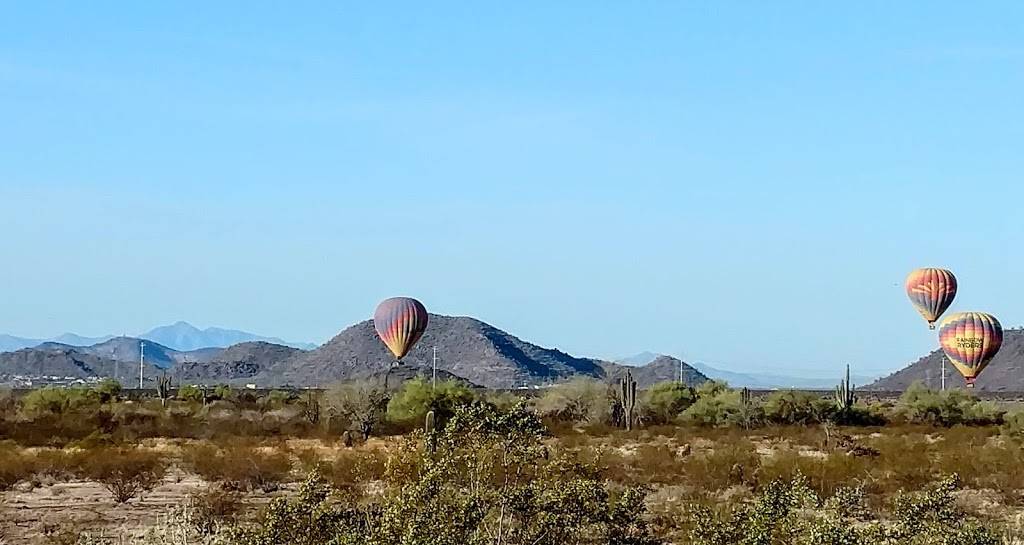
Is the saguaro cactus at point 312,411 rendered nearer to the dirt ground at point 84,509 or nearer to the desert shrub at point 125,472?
the desert shrub at point 125,472

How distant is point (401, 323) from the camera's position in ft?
189

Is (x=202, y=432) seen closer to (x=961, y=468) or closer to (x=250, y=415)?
(x=250, y=415)

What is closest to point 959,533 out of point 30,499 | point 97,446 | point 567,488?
point 567,488

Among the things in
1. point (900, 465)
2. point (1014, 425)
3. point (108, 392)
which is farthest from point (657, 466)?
point (108, 392)

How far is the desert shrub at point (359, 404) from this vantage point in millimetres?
44088

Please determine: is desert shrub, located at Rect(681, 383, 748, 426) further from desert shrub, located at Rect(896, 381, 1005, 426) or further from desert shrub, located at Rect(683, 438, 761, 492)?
desert shrub, located at Rect(683, 438, 761, 492)

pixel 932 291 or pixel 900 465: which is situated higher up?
pixel 932 291

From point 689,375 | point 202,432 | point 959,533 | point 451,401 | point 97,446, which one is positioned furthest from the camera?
point 689,375

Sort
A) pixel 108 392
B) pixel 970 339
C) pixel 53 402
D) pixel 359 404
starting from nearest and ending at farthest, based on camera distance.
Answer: pixel 359 404 → pixel 53 402 → pixel 970 339 → pixel 108 392

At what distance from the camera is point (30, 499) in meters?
25.0

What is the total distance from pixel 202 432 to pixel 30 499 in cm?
1832

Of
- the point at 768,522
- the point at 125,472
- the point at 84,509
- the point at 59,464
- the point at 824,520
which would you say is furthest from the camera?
the point at 59,464

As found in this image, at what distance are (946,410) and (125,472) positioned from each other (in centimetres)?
4012

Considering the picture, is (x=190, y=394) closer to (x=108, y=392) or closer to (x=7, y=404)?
(x=108, y=392)
